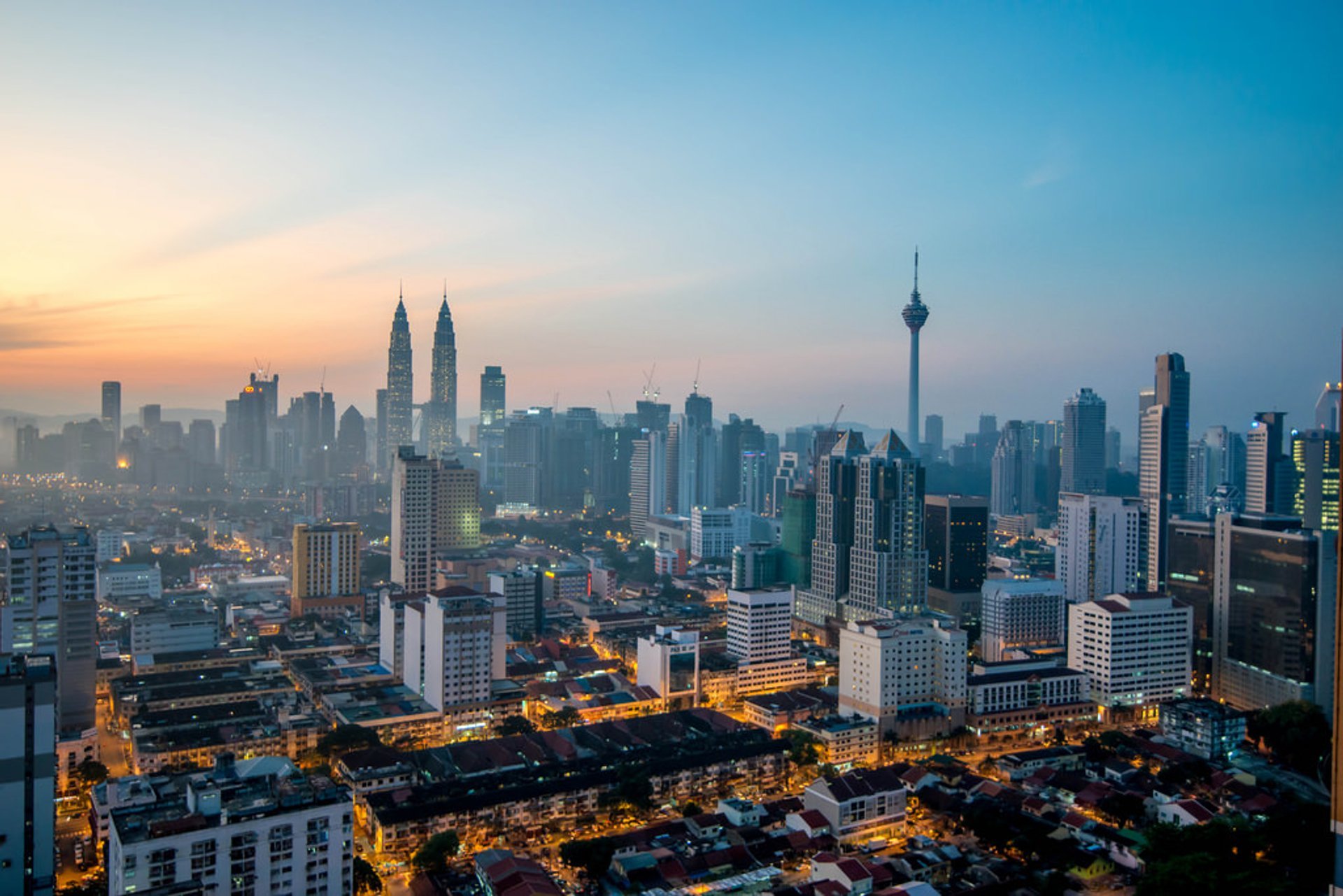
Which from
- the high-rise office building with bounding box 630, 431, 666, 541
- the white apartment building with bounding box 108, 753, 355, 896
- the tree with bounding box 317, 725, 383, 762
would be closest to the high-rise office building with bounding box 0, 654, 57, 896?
the white apartment building with bounding box 108, 753, 355, 896

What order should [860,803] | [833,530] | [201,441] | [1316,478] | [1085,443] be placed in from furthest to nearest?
[201,441], [1085,443], [833,530], [1316,478], [860,803]

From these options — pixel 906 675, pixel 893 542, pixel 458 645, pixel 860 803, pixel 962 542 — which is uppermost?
pixel 893 542

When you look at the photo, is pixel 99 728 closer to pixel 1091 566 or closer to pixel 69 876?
pixel 69 876

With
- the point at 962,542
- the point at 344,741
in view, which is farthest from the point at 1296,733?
the point at 344,741

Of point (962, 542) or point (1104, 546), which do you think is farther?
point (962, 542)

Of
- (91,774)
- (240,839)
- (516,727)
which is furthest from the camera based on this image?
(516,727)

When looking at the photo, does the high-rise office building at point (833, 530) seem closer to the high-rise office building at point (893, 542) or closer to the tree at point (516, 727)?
the high-rise office building at point (893, 542)

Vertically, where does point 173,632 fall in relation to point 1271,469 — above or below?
below

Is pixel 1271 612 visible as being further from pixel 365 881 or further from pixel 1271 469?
pixel 365 881
